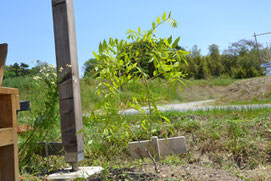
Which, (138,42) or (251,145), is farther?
(251,145)

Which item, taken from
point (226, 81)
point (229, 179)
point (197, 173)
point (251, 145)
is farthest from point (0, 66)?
point (226, 81)

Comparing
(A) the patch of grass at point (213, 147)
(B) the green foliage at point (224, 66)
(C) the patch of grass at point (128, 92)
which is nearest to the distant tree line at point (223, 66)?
(B) the green foliage at point (224, 66)

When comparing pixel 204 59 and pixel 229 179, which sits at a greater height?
pixel 204 59

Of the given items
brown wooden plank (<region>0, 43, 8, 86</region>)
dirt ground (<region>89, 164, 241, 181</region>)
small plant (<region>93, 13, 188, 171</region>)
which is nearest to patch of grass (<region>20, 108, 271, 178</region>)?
dirt ground (<region>89, 164, 241, 181</region>)

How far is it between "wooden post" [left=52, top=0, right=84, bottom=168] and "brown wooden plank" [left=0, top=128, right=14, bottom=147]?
2.32 ft

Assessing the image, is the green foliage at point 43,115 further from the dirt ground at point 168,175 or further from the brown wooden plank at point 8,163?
the dirt ground at point 168,175

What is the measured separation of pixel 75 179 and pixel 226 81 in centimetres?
2224

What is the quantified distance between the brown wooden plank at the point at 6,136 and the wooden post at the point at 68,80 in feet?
2.32

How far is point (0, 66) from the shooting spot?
223cm

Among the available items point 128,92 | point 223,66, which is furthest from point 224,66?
point 128,92

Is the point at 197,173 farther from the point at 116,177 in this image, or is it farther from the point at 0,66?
the point at 0,66

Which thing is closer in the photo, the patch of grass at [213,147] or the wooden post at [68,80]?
the wooden post at [68,80]

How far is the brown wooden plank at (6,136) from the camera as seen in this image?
6.53 feet

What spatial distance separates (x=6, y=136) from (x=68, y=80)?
3.03 ft
